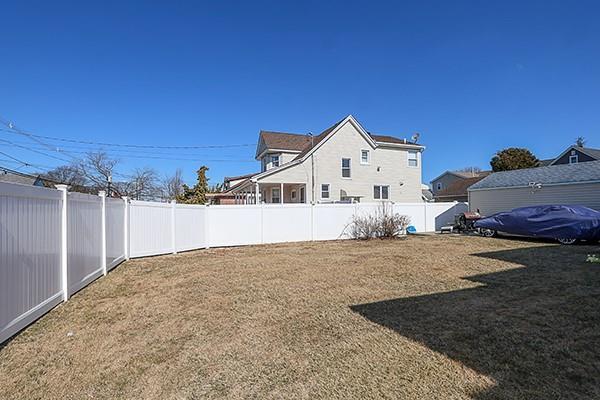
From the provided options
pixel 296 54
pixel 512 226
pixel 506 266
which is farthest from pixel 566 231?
pixel 296 54

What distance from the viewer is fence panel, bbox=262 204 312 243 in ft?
47.1

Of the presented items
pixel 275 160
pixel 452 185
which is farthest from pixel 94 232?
pixel 452 185

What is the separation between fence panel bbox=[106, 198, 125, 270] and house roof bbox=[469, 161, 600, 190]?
18.4m

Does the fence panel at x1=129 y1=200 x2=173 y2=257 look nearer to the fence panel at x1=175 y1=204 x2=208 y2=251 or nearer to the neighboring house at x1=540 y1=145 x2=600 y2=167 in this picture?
the fence panel at x1=175 y1=204 x2=208 y2=251

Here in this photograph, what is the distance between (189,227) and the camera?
11.9 m

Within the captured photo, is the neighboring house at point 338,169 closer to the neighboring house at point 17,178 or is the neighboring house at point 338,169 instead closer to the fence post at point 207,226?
the fence post at point 207,226

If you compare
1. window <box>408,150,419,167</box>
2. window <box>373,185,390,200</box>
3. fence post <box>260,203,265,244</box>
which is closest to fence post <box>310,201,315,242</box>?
fence post <box>260,203,265,244</box>

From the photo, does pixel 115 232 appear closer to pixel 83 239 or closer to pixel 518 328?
pixel 83 239

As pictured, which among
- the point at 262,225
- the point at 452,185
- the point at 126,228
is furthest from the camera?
the point at 452,185

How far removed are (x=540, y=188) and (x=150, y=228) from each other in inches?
703

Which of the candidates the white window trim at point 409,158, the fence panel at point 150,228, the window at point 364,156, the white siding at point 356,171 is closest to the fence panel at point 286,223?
the fence panel at point 150,228

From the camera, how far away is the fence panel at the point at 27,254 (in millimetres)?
3602

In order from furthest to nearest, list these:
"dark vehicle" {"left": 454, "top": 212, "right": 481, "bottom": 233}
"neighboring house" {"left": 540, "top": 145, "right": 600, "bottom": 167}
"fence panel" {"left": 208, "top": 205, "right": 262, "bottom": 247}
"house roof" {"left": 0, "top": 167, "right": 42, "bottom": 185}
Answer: "neighboring house" {"left": 540, "top": 145, "right": 600, "bottom": 167} < "dark vehicle" {"left": 454, "top": 212, "right": 481, "bottom": 233} < "fence panel" {"left": 208, "top": 205, "right": 262, "bottom": 247} < "house roof" {"left": 0, "top": 167, "right": 42, "bottom": 185}

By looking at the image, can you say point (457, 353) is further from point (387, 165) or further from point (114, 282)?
point (387, 165)
